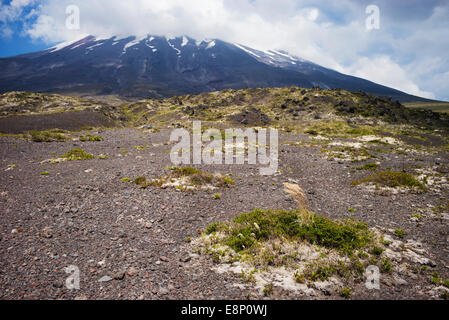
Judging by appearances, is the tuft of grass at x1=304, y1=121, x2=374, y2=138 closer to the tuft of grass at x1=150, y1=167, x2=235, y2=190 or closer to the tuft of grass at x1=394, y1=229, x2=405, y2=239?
the tuft of grass at x1=150, y1=167, x2=235, y2=190

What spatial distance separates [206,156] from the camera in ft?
69.8

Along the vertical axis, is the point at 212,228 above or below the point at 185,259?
above

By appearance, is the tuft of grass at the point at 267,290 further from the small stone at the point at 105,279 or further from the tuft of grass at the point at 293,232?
the small stone at the point at 105,279

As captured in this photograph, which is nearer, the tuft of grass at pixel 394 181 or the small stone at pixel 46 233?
the small stone at pixel 46 233

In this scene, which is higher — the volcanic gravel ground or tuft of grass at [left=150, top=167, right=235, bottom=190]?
tuft of grass at [left=150, top=167, right=235, bottom=190]

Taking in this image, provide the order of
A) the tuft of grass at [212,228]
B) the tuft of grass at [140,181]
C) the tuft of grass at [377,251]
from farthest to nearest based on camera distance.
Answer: the tuft of grass at [140,181]
the tuft of grass at [212,228]
the tuft of grass at [377,251]

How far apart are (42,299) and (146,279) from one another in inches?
98.1

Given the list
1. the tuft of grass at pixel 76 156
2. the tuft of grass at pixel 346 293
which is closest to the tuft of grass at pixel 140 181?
the tuft of grass at pixel 76 156

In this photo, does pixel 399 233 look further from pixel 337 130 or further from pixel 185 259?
pixel 337 130

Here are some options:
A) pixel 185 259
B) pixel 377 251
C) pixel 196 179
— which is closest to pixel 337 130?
pixel 196 179

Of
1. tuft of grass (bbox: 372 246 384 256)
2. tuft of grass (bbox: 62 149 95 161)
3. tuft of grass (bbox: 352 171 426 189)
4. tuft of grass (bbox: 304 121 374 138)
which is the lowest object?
tuft of grass (bbox: 372 246 384 256)

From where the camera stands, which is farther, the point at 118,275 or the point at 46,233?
the point at 46,233

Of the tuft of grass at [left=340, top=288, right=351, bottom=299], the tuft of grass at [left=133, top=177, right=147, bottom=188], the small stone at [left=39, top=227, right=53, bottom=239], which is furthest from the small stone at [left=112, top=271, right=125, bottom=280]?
the tuft of grass at [left=133, top=177, right=147, bottom=188]

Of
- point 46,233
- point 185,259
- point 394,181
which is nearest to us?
point 185,259
